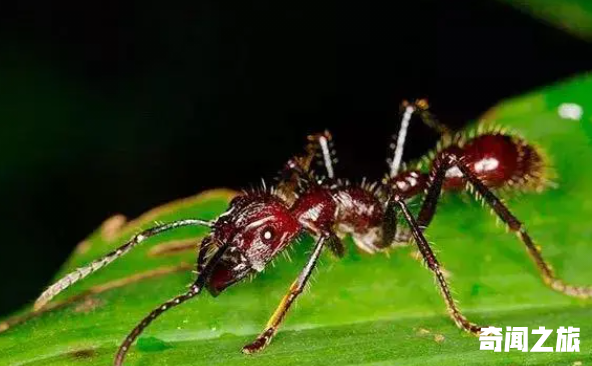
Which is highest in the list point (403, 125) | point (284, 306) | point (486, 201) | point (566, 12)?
point (566, 12)

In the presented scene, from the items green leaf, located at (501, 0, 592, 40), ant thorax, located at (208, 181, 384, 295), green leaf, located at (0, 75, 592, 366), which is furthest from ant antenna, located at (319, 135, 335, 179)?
green leaf, located at (501, 0, 592, 40)

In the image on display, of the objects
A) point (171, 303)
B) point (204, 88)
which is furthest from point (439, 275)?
point (204, 88)

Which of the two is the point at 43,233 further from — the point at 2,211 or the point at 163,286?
the point at 163,286

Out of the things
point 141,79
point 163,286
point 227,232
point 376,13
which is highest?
point 376,13

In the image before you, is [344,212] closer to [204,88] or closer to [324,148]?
[324,148]

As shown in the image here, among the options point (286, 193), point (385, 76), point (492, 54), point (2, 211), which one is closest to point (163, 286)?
point (286, 193)

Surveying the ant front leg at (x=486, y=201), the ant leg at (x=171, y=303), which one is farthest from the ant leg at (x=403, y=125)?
the ant leg at (x=171, y=303)

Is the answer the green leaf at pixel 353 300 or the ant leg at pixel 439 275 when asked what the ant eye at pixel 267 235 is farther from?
the ant leg at pixel 439 275
